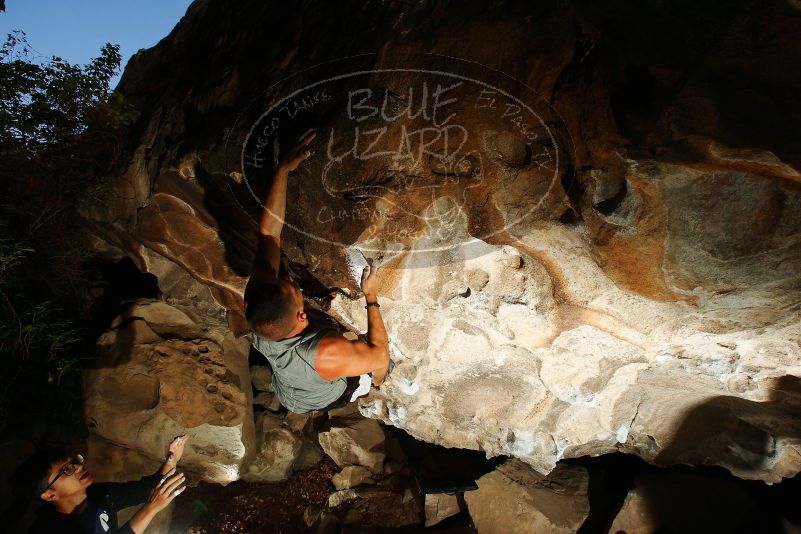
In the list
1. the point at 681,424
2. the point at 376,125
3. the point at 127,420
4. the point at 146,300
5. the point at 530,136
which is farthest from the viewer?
the point at 146,300

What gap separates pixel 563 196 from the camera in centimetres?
198

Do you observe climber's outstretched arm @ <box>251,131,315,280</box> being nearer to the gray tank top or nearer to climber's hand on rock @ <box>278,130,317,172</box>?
climber's hand on rock @ <box>278,130,317,172</box>

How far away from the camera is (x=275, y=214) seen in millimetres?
2520

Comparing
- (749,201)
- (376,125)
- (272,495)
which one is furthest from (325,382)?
(272,495)

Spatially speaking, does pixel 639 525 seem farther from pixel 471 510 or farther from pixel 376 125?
pixel 376 125

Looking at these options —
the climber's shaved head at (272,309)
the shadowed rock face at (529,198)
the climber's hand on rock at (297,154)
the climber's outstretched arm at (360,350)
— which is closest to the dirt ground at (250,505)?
the shadowed rock face at (529,198)

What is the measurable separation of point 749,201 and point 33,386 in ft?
19.1

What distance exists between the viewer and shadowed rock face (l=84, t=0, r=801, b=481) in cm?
160

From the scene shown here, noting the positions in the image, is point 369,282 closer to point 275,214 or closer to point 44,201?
point 275,214

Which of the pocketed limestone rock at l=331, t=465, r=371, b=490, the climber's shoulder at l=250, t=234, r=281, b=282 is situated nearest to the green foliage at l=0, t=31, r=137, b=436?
the climber's shoulder at l=250, t=234, r=281, b=282

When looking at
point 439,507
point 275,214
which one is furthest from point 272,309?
point 439,507

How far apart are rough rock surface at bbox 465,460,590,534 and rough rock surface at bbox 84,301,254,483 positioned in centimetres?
279

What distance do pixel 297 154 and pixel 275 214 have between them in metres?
0.45

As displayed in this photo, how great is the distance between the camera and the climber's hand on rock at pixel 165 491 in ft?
10.4
